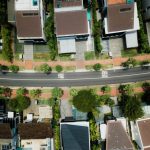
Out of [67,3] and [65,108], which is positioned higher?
[67,3]

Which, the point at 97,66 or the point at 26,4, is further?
the point at 97,66

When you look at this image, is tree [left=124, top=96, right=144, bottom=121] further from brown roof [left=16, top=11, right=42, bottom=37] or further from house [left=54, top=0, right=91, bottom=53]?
brown roof [left=16, top=11, right=42, bottom=37]

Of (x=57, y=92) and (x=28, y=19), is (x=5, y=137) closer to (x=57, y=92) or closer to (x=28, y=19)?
(x=57, y=92)

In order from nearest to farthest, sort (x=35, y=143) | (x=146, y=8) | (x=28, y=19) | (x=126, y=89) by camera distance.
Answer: (x=28, y=19), (x=35, y=143), (x=146, y=8), (x=126, y=89)

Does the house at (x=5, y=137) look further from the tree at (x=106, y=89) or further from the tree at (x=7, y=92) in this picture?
the tree at (x=106, y=89)

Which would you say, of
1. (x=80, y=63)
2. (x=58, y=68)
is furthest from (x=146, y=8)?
(x=58, y=68)

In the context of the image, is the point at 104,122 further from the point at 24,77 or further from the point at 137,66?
the point at 24,77
